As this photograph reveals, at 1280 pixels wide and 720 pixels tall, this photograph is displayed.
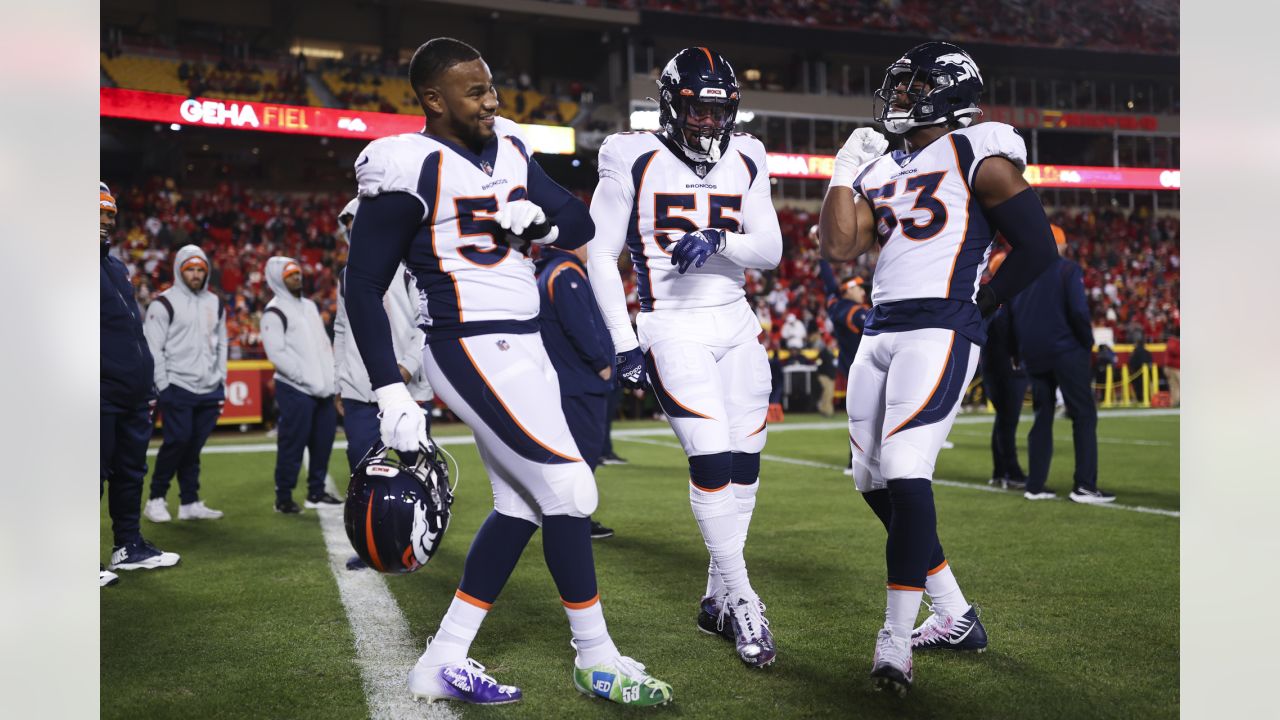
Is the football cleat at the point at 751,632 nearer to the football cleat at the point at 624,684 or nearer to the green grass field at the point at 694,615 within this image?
the green grass field at the point at 694,615

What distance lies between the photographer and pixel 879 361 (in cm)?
349

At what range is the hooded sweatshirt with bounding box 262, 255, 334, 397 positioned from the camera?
23.4ft

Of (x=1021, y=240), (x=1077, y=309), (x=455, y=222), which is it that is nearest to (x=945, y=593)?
(x=1021, y=240)

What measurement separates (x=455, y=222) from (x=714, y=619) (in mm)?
1842

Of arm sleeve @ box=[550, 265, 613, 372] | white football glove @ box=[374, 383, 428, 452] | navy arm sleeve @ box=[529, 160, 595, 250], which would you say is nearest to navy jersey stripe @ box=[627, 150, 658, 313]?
navy arm sleeve @ box=[529, 160, 595, 250]

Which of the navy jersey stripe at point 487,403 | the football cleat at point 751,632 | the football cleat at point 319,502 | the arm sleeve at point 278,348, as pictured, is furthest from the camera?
the football cleat at point 319,502

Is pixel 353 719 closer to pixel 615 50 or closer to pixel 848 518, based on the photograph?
pixel 848 518

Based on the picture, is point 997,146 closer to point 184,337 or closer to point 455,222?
point 455,222

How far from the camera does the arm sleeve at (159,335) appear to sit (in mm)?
6633

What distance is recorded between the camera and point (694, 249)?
3.43m

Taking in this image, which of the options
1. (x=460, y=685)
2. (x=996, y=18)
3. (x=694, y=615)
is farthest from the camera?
(x=996, y=18)

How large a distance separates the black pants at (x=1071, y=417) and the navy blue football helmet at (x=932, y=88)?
4.00 m

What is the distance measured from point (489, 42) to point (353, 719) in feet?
97.6

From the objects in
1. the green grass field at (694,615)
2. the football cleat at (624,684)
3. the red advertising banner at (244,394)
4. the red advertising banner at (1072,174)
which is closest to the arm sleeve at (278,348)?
the green grass field at (694,615)
